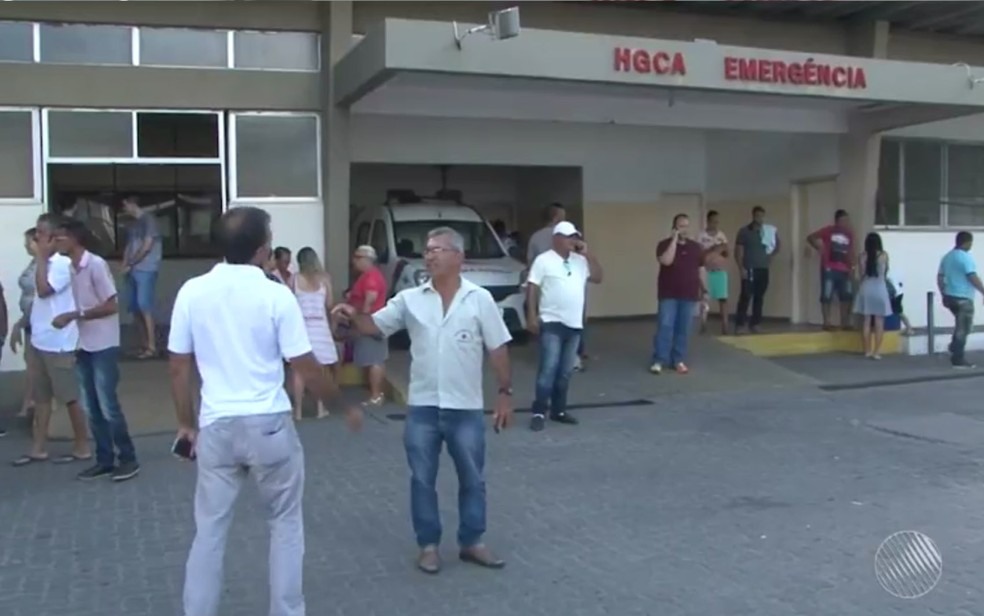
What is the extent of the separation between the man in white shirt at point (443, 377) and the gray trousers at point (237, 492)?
135 cm

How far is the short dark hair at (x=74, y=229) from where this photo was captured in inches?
340

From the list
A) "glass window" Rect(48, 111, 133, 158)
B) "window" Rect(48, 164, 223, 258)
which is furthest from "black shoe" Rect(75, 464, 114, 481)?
"window" Rect(48, 164, 223, 258)

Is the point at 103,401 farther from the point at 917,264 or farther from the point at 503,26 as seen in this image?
the point at 917,264

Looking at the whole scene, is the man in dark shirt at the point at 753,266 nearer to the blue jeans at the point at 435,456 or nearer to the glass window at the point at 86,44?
the glass window at the point at 86,44

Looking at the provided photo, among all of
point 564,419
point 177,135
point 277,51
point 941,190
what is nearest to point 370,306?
point 564,419

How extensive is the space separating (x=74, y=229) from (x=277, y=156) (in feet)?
18.8

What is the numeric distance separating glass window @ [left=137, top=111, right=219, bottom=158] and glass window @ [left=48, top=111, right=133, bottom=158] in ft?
0.56

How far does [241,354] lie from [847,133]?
14196mm

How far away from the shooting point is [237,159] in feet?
46.2

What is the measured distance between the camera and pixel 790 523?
7492mm

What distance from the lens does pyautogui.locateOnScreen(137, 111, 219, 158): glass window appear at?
1372 cm

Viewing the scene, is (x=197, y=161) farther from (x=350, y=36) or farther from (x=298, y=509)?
(x=298, y=509)

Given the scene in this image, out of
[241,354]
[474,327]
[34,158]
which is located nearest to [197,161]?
[34,158]

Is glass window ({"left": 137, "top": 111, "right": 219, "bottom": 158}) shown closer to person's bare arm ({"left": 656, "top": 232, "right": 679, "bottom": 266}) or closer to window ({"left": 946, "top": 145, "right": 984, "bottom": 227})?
person's bare arm ({"left": 656, "top": 232, "right": 679, "bottom": 266})
